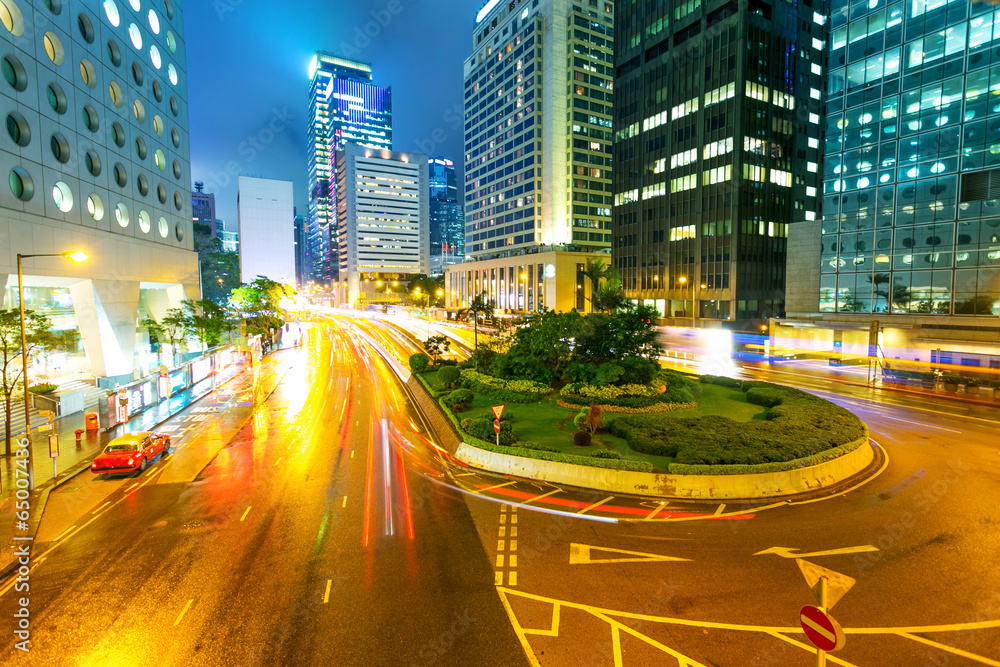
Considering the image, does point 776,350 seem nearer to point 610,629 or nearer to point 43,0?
point 610,629

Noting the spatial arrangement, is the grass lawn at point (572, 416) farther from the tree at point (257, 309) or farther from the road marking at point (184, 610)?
the tree at point (257, 309)

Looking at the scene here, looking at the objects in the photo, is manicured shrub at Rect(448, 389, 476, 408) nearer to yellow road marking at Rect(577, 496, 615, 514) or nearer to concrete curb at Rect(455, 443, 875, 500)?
concrete curb at Rect(455, 443, 875, 500)

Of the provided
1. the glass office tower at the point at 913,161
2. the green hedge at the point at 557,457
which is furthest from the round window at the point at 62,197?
the glass office tower at the point at 913,161

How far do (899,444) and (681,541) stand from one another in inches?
622

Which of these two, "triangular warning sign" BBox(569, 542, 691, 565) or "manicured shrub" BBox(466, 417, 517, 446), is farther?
"manicured shrub" BBox(466, 417, 517, 446)

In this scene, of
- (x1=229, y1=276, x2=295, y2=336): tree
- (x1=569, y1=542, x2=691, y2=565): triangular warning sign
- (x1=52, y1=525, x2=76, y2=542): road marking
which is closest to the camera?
(x1=569, y1=542, x2=691, y2=565): triangular warning sign

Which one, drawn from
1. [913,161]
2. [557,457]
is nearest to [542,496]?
[557,457]

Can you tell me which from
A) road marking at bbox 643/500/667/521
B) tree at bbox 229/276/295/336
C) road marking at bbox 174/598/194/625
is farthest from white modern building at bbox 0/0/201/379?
road marking at bbox 643/500/667/521

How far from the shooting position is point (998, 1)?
485cm

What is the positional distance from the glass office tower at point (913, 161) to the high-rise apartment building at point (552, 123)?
66920 mm

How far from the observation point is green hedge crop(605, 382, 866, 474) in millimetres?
17141

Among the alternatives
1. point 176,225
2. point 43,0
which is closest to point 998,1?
point 43,0

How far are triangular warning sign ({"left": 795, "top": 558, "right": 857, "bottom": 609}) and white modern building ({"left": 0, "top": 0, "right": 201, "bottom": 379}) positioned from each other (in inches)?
1383

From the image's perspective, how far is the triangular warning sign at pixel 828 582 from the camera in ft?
18.7
